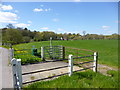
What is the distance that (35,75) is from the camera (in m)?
4.95

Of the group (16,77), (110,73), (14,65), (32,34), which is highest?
(32,34)

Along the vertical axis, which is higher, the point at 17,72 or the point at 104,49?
the point at 17,72

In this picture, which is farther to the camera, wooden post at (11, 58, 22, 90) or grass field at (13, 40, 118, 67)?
grass field at (13, 40, 118, 67)

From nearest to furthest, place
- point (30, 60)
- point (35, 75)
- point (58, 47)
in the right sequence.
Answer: point (35, 75) → point (30, 60) → point (58, 47)

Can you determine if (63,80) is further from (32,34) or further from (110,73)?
(32,34)

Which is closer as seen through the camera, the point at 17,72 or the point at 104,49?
the point at 17,72

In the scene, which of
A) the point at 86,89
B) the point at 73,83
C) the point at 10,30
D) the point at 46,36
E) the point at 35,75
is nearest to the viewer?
the point at 86,89

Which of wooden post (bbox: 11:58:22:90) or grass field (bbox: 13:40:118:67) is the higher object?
wooden post (bbox: 11:58:22:90)

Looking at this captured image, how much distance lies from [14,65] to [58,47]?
626 cm

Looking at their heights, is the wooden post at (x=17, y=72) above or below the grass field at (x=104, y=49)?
above

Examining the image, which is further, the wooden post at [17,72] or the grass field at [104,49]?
the grass field at [104,49]

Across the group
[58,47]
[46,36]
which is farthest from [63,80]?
[46,36]

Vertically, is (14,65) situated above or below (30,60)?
above

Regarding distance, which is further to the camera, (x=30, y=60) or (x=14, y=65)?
(x=30, y=60)
